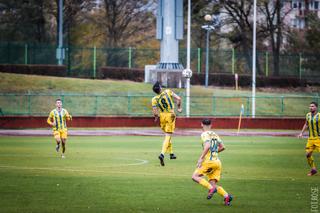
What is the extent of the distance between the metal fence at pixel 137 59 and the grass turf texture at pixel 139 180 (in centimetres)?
3678

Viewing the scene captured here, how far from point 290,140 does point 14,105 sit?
723 inches

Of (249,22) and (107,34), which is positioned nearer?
(249,22)

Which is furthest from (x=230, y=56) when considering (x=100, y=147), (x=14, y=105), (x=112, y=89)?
(x=100, y=147)

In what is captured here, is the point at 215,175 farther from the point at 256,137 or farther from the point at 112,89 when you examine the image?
the point at 112,89

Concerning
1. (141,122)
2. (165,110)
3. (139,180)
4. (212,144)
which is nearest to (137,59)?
(141,122)


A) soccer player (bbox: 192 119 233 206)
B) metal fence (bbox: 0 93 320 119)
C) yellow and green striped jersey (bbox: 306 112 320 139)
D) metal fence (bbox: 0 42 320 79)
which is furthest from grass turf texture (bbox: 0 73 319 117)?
soccer player (bbox: 192 119 233 206)

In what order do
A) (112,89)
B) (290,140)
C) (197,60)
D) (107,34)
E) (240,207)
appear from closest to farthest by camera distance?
1. (240,207)
2. (290,140)
3. (112,89)
4. (197,60)
5. (107,34)

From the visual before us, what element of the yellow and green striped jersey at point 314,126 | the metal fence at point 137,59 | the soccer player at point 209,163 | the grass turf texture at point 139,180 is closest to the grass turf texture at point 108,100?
the metal fence at point 137,59

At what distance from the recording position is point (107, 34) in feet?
275

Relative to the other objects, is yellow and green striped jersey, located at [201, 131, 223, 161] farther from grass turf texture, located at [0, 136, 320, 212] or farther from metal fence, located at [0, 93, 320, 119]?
metal fence, located at [0, 93, 320, 119]

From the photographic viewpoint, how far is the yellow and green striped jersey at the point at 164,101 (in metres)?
23.9

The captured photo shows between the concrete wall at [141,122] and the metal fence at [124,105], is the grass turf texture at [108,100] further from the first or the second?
the concrete wall at [141,122]

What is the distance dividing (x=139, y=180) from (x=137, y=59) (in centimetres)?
5239

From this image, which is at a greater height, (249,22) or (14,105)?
(249,22)
